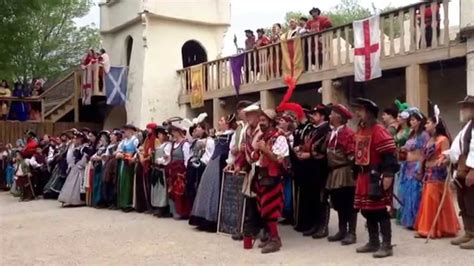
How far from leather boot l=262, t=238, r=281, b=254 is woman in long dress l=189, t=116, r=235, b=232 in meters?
1.66

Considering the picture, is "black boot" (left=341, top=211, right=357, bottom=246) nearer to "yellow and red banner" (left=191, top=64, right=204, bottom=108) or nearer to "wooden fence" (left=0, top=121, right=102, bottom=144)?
"yellow and red banner" (left=191, top=64, right=204, bottom=108)

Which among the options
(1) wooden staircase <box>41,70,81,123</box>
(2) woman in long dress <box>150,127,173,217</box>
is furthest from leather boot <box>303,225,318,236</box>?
(1) wooden staircase <box>41,70,81,123</box>

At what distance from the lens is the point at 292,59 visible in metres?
15.2

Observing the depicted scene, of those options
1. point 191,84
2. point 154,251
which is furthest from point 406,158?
point 191,84

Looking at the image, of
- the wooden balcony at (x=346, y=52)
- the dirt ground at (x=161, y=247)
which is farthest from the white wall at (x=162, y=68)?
the dirt ground at (x=161, y=247)

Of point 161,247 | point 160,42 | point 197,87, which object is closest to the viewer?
point 161,247

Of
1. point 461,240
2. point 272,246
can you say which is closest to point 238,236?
point 272,246

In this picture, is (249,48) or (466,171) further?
(249,48)

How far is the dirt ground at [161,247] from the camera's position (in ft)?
22.4

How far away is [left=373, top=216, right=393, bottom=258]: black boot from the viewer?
21.9 ft

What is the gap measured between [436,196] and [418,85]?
4.77m

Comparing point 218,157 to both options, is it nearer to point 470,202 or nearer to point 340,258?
point 340,258

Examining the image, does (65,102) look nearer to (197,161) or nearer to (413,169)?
(197,161)

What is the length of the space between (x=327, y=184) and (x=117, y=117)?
16556 millimetres
